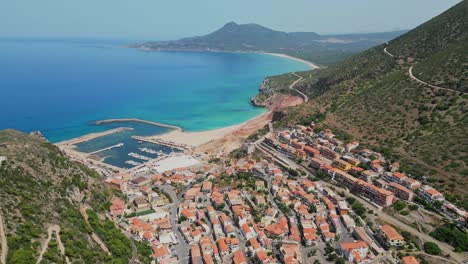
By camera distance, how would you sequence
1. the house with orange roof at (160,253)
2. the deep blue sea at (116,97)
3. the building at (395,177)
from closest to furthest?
the house with orange roof at (160,253)
the building at (395,177)
the deep blue sea at (116,97)

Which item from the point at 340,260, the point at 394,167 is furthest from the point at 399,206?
the point at 340,260

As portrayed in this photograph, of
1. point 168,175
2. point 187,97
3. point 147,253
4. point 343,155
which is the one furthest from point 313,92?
point 147,253

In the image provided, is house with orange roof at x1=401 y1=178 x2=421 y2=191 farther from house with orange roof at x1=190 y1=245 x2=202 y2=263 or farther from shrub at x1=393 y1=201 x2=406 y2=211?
house with orange roof at x1=190 y1=245 x2=202 y2=263

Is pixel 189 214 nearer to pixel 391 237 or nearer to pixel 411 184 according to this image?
pixel 391 237

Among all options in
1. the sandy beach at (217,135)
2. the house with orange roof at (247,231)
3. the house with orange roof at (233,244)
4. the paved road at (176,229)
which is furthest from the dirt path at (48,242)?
the sandy beach at (217,135)

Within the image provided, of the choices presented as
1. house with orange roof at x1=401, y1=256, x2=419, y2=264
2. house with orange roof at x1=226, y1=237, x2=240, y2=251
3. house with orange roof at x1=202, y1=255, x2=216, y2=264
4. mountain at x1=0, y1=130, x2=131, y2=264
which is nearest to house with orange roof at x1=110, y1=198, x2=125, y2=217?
mountain at x1=0, y1=130, x2=131, y2=264

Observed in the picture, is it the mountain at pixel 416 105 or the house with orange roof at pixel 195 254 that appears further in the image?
the mountain at pixel 416 105

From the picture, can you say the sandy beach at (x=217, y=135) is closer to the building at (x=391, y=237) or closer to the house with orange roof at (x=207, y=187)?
the house with orange roof at (x=207, y=187)

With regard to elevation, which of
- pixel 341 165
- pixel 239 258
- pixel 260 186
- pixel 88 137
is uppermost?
pixel 341 165
